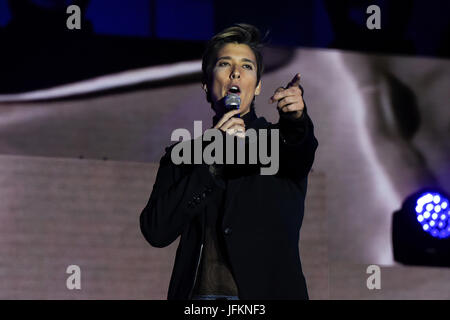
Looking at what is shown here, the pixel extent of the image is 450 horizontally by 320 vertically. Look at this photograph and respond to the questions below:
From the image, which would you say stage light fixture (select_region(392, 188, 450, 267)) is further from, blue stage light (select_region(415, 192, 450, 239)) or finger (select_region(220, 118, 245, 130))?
finger (select_region(220, 118, 245, 130))

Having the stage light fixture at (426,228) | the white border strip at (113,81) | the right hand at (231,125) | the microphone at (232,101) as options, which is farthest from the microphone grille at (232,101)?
the stage light fixture at (426,228)

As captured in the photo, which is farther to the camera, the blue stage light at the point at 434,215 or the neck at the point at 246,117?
the blue stage light at the point at 434,215

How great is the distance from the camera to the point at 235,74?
2.03 metres

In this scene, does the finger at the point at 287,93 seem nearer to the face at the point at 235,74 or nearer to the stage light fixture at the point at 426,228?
the face at the point at 235,74

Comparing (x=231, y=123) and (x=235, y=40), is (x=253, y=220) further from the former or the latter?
(x=235, y=40)

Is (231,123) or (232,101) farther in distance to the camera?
(232,101)

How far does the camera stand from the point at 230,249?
180cm

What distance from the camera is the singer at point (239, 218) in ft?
5.84

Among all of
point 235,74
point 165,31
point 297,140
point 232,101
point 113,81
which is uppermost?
point 165,31

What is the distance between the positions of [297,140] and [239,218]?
0.23 m

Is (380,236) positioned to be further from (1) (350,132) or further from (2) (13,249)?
(2) (13,249)

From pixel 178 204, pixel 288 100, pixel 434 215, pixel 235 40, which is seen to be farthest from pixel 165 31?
pixel 288 100

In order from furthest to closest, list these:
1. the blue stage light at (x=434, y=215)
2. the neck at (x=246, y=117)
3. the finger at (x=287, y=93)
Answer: the blue stage light at (x=434, y=215) → the neck at (x=246, y=117) → the finger at (x=287, y=93)

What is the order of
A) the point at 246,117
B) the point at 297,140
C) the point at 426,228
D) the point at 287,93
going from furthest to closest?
the point at 426,228 → the point at 246,117 → the point at 297,140 → the point at 287,93
